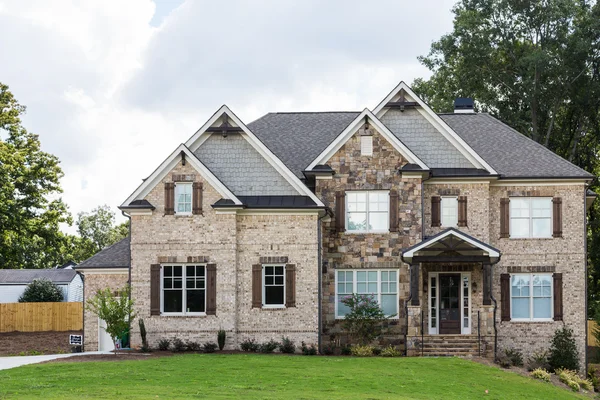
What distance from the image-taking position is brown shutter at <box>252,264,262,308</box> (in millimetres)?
32594

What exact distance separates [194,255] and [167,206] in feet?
A: 6.26

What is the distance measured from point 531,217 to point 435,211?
3.56 m

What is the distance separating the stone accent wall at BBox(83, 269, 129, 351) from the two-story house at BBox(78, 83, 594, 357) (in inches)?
2.5

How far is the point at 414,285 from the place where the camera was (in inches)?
1299

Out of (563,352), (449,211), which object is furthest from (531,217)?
(563,352)

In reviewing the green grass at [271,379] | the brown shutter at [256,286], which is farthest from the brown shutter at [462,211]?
the brown shutter at [256,286]

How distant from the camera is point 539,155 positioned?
36438 mm

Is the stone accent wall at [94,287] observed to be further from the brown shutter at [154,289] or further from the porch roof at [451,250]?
the porch roof at [451,250]

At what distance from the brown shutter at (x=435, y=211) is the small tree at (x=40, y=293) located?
34685mm

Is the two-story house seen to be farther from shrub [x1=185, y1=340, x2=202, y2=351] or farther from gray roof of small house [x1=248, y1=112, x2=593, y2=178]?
shrub [x1=185, y1=340, x2=202, y2=351]

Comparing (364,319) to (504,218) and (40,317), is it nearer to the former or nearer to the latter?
(504,218)

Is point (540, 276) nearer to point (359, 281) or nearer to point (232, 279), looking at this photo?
point (359, 281)

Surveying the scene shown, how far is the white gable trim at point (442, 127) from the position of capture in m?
34.6

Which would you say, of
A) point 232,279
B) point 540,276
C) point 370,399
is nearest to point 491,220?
point 540,276
